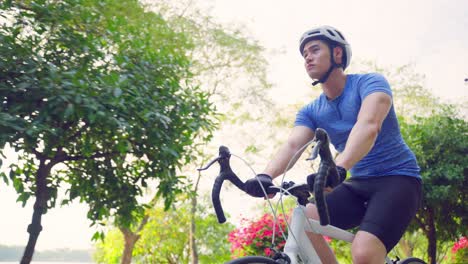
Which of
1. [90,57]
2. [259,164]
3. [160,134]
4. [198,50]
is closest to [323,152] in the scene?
[160,134]

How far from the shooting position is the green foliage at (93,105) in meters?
6.50

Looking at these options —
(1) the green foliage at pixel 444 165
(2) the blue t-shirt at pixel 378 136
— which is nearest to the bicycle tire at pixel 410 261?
(2) the blue t-shirt at pixel 378 136

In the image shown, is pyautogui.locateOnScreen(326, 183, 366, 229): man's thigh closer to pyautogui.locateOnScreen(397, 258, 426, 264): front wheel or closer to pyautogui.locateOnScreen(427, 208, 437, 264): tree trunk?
pyautogui.locateOnScreen(397, 258, 426, 264): front wheel

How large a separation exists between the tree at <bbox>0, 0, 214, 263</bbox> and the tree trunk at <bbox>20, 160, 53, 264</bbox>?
0.01 metres

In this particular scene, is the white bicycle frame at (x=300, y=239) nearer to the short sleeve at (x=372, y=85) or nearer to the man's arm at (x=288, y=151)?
the man's arm at (x=288, y=151)

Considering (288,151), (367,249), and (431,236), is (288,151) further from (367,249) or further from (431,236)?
(431,236)

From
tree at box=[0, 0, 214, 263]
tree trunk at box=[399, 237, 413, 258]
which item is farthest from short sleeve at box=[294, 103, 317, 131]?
tree trunk at box=[399, 237, 413, 258]

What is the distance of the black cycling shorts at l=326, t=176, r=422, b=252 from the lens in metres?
2.85

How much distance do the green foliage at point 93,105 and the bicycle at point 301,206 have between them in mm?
4016

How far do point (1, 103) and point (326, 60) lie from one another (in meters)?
4.69

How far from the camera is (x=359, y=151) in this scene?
271cm

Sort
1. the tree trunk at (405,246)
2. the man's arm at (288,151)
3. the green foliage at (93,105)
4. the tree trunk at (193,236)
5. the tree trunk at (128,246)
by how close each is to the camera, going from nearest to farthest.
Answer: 1. the man's arm at (288,151)
2. the green foliage at (93,105)
3. the tree trunk at (128,246)
4. the tree trunk at (193,236)
5. the tree trunk at (405,246)

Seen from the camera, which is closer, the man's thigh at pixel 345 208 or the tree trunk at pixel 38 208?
the man's thigh at pixel 345 208

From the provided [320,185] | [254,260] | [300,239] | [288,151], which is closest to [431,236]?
[288,151]
